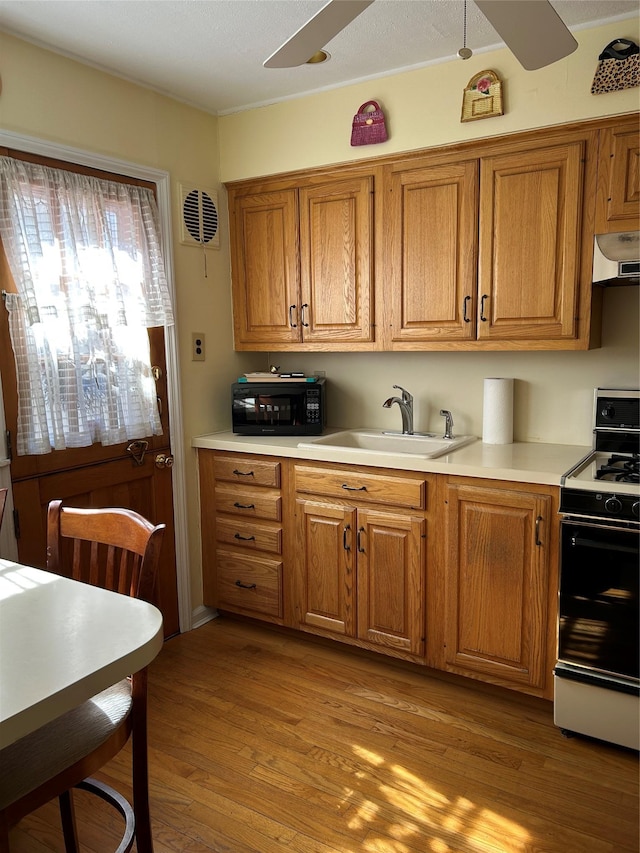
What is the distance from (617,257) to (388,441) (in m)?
1.28

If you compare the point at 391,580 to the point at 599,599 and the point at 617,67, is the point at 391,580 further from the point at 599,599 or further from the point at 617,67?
the point at 617,67

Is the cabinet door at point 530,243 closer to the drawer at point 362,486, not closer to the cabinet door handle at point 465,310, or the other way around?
the cabinet door handle at point 465,310

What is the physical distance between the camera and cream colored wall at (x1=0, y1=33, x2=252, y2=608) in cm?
236

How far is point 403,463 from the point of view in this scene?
256 centimetres

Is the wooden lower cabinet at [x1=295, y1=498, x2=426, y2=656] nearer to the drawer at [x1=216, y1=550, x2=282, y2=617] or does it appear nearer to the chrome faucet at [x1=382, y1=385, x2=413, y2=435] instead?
the drawer at [x1=216, y1=550, x2=282, y2=617]

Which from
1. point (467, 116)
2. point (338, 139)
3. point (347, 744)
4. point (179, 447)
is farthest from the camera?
point (179, 447)

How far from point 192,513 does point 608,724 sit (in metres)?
2.01

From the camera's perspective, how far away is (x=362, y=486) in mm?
2691

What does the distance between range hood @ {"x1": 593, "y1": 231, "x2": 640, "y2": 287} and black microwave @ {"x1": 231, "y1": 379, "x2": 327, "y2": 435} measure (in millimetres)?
1349

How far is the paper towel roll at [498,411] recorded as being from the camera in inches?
109

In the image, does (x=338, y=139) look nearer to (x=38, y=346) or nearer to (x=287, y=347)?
(x=287, y=347)

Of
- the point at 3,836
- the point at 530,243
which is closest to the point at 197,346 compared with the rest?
the point at 530,243

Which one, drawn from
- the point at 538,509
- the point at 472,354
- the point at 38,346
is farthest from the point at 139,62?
the point at 538,509

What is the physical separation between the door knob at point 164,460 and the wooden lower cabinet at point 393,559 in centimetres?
19
